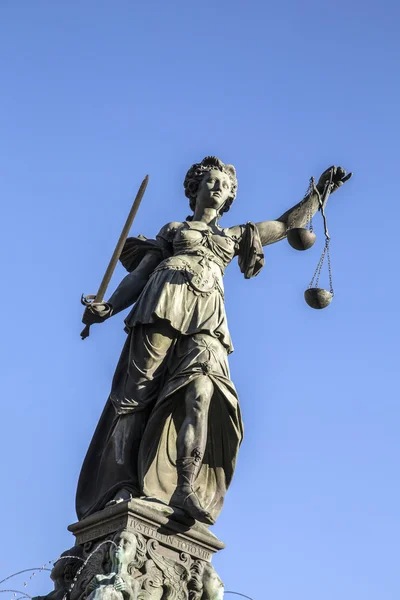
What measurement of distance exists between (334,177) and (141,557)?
496 centimetres

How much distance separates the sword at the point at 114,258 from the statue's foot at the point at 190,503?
2.10 metres

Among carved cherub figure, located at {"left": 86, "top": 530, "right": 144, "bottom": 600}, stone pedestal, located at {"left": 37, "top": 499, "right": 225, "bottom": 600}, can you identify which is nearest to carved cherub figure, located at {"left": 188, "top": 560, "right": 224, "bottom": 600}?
stone pedestal, located at {"left": 37, "top": 499, "right": 225, "bottom": 600}

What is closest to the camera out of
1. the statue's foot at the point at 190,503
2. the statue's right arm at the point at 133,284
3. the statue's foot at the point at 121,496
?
the statue's foot at the point at 190,503

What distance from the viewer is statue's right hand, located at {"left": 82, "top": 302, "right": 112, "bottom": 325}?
37.4 ft

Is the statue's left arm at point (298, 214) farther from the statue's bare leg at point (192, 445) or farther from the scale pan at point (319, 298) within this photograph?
the statue's bare leg at point (192, 445)

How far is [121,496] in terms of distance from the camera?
414 inches

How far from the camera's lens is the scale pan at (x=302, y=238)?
12133 mm

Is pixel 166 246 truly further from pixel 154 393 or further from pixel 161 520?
pixel 161 520

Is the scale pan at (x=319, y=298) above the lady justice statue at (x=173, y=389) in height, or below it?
above

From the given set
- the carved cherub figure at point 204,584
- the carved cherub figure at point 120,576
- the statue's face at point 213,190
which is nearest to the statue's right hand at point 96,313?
the statue's face at point 213,190

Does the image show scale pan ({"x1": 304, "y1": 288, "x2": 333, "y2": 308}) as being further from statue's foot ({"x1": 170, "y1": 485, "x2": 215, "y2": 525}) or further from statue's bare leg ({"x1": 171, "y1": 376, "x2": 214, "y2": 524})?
statue's foot ({"x1": 170, "y1": 485, "x2": 215, "y2": 525})

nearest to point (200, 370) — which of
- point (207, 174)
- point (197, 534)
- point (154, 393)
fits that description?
point (154, 393)

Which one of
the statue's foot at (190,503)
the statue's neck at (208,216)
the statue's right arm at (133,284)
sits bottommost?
the statue's foot at (190,503)

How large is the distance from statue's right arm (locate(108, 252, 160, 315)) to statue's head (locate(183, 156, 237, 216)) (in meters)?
0.83
